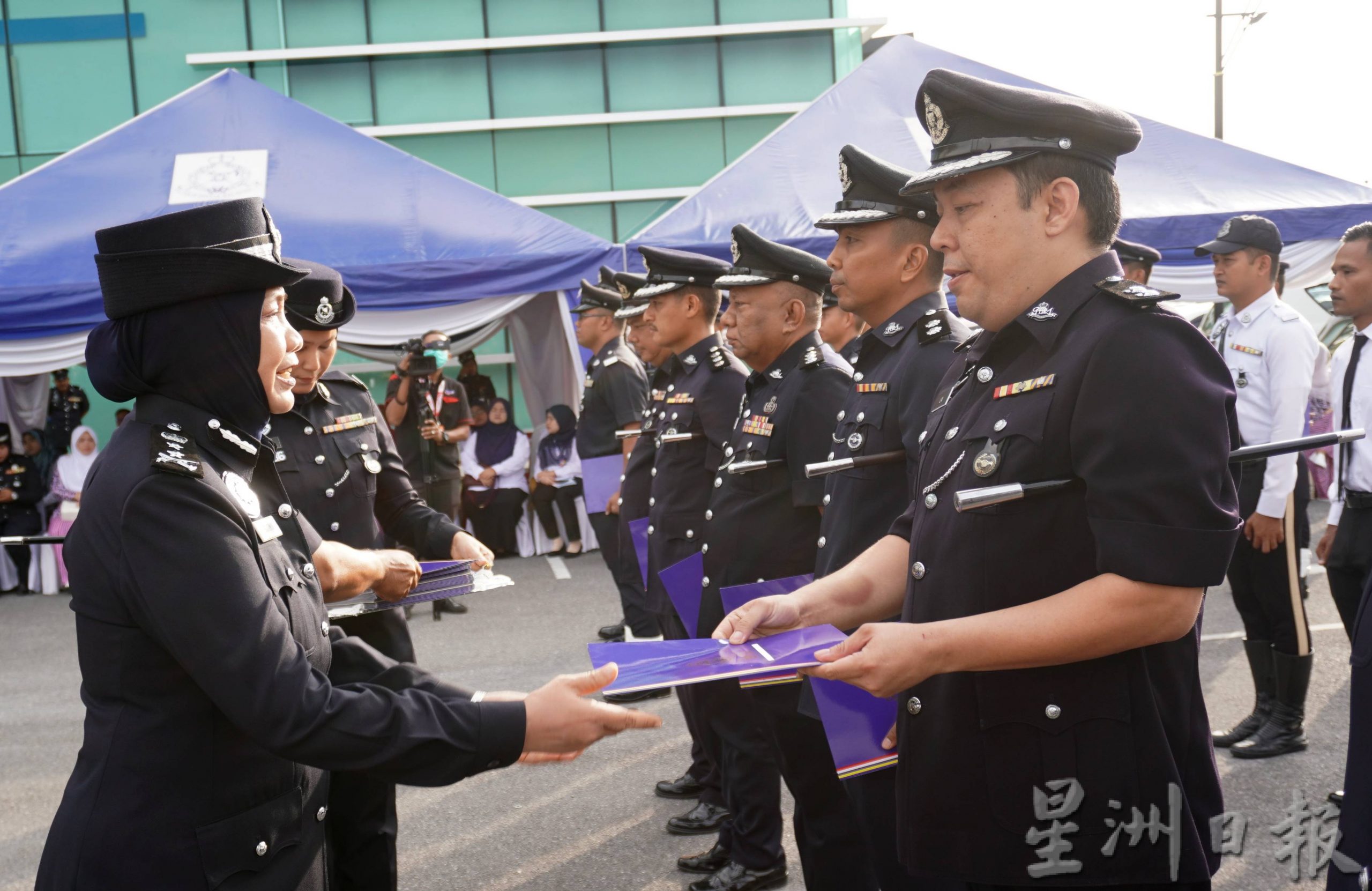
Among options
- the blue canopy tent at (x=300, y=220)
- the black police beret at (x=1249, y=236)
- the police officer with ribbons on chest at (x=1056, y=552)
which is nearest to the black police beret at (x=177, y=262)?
the police officer with ribbons on chest at (x=1056, y=552)

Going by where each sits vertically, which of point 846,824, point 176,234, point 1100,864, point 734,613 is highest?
point 176,234

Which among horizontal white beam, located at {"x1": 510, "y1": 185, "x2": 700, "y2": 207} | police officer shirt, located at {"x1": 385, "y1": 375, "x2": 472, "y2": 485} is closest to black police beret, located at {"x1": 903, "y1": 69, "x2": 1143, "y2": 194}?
police officer shirt, located at {"x1": 385, "y1": 375, "x2": 472, "y2": 485}

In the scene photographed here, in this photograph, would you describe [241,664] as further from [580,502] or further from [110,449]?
[580,502]

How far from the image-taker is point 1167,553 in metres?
1.67

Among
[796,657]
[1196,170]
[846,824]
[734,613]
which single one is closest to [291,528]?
[734,613]

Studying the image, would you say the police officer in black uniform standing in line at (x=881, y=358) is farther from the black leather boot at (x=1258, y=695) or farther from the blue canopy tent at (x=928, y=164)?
the blue canopy tent at (x=928, y=164)

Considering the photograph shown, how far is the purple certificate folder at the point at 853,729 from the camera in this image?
2.44 metres

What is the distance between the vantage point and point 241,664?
177cm

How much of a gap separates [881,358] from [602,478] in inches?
160

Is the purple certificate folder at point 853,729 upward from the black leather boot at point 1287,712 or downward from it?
upward

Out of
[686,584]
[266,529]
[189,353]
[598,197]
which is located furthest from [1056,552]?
[598,197]

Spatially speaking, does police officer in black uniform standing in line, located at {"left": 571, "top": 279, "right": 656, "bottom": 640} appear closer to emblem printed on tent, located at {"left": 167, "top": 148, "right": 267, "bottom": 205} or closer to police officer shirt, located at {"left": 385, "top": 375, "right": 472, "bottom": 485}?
police officer shirt, located at {"left": 385, "top": 375, "right": 472, "bottom": 485}

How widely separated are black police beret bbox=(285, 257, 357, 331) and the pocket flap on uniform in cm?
188

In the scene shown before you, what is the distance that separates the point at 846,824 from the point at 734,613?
55.2 inches
